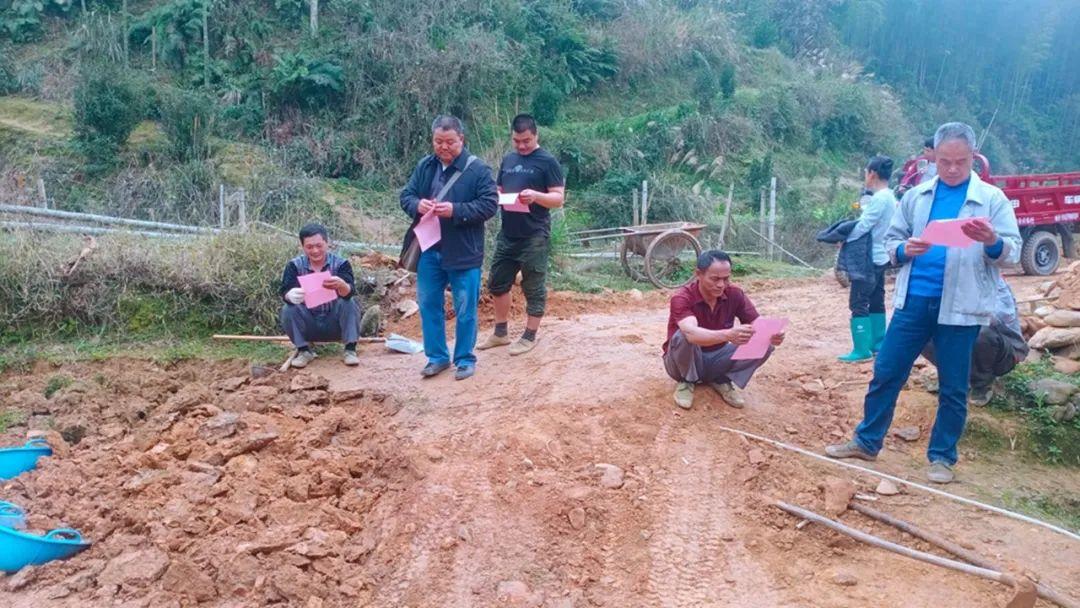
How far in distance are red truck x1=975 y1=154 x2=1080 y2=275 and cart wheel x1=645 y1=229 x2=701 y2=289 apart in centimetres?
381

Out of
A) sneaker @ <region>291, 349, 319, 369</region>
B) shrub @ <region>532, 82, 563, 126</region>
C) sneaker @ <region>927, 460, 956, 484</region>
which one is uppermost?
shrub @ <region>532, 82, 563, 126</region>

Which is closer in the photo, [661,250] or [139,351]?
[139,351]

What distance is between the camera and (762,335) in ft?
13.9

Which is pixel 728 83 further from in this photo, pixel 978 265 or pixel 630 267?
pixel 978 265

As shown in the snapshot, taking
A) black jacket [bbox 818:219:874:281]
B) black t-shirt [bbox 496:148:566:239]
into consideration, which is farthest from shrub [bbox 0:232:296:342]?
black jacket [bbox 818:219:874:281]

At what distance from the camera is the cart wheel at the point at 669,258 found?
9.57m

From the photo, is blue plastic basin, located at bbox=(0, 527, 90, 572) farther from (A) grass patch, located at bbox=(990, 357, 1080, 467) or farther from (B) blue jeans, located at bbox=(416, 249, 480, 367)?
(A) grass patch, located at bbox=(990, 357, 1080, 467)

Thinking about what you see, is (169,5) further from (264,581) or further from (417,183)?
(264,581)

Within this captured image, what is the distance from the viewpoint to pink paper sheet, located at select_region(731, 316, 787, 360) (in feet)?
13.9

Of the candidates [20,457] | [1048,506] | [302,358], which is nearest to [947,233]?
[1048,506]

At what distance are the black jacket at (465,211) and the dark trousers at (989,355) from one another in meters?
2.67

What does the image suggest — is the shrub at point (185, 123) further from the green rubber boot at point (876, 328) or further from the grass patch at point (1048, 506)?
the grass patch at point (1048, 506)

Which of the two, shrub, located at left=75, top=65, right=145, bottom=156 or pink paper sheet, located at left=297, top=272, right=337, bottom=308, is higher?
shrub, located at left=75, top=65, right=145, bottom=156

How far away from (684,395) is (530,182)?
1.77 meters
